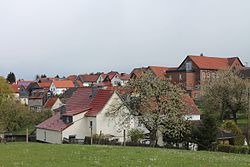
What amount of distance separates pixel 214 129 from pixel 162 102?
6.02 m

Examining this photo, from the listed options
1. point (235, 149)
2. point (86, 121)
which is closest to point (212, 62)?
point (86, 121)

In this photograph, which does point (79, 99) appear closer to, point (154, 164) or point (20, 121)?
point (20, 121)

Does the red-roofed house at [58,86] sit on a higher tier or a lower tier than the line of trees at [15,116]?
higher

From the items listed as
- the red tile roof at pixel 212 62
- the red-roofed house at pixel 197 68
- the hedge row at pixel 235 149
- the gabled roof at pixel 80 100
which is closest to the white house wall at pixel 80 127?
the gabled roof at pixel 80 100

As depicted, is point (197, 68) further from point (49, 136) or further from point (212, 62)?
point (49, 136)

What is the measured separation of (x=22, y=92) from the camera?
458 feet

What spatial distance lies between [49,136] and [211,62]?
203ft

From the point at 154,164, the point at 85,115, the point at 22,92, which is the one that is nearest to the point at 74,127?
the point at 85,115

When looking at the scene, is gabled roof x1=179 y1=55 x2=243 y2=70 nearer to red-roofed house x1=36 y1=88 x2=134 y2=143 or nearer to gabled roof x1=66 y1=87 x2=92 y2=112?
gabled roof x1=66 y1=87 x2=92 y2=112

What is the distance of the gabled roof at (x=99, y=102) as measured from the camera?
165 ft

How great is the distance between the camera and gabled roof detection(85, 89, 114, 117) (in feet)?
165

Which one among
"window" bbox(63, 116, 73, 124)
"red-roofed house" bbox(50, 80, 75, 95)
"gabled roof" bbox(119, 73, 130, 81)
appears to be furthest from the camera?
"gabled roof" bbox(119, 73, 130, 81)

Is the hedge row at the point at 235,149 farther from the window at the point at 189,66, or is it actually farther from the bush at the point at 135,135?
the window at the point at 189,66

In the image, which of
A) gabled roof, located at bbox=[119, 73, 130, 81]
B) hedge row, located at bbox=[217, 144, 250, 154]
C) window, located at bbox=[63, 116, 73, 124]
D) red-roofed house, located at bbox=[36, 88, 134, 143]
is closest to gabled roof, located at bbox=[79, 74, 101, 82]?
gabled roof, located at bbox=[119, 73, 130, 81]
